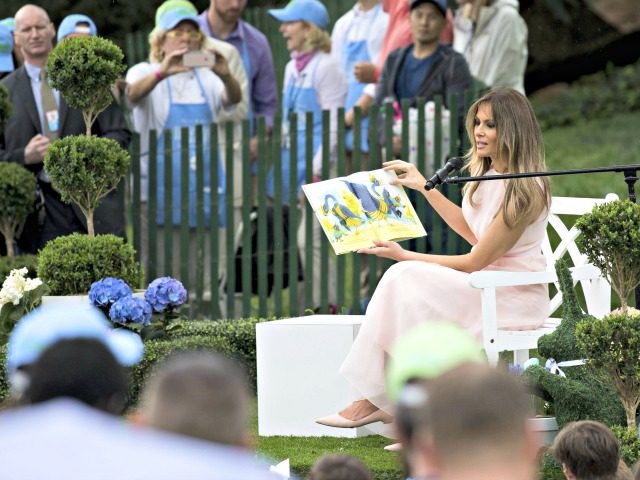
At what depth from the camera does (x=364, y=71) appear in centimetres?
1025

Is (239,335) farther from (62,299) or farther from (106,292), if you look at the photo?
(62,299)

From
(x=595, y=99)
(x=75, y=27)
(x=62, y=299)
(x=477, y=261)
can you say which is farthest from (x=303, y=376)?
(x=595, y=99)

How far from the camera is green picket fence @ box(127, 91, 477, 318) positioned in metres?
9.88

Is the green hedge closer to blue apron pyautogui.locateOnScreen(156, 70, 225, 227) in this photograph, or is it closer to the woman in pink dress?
blue apron pyautogui.locateOnScreen(156, 70, 225, 227)

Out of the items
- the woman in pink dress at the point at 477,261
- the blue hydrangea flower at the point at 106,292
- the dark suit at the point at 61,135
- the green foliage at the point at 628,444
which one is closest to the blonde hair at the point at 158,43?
the dark suit at the point at 61,135

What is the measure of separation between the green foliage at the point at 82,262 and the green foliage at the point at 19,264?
486 millimetres

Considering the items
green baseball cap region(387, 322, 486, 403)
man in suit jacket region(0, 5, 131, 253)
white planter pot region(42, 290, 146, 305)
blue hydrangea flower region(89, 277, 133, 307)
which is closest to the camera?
green baseball cap region(387, 322, 486, 403)

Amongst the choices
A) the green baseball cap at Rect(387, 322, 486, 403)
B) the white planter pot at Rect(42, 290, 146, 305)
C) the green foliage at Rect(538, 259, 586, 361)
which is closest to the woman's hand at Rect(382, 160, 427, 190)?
the green foliage at Rect(538, 259, 586, 361)

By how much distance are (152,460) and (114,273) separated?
673cm

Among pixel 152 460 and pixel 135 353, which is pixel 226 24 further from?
pixel 152 460

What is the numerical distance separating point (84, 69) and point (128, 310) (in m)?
1.87

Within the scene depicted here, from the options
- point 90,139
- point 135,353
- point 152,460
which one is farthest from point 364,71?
point 152,460

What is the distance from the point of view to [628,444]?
5613 millimetres

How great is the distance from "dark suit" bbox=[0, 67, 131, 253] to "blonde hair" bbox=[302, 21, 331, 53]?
62.5 inches
